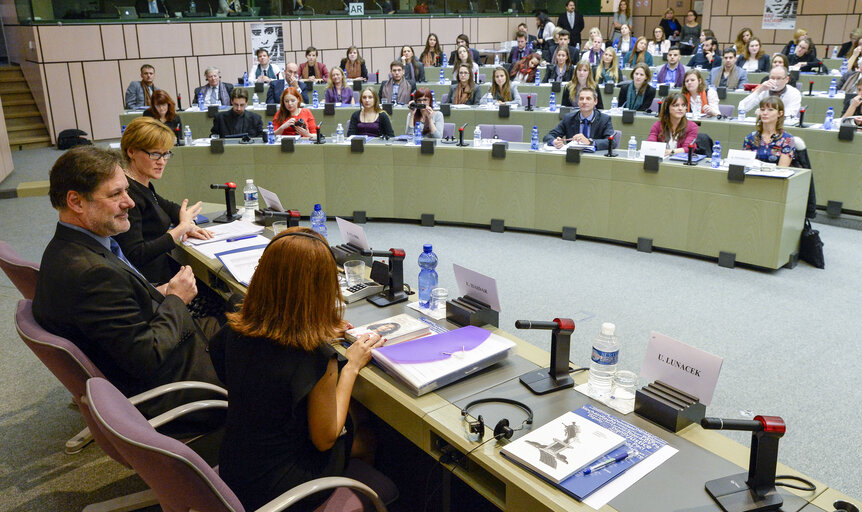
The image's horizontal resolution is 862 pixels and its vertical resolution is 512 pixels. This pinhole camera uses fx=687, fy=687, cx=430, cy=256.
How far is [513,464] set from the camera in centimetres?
188

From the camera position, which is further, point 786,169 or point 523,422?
point 786,169

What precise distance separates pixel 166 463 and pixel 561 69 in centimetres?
1013

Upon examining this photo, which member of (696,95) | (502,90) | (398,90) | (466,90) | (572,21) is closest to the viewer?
(696,95)

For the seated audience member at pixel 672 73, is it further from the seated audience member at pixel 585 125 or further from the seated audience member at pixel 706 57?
the seated audience member at pixel 585 125

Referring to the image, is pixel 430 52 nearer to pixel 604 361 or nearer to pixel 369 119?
pixel 369 119

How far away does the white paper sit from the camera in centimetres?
263

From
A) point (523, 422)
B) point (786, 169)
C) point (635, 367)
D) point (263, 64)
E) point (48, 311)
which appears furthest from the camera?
point (263, 64)

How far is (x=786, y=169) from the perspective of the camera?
17.6ft

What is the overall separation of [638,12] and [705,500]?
61.6 ft

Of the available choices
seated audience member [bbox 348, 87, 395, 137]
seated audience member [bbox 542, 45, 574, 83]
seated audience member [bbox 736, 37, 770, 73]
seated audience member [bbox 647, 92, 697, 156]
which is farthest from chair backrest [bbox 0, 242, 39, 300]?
seated audience member [bbox 736, 37, 770, 73]

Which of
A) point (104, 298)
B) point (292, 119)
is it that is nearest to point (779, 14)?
point (292, 119)

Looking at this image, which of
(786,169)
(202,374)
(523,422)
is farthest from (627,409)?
(786,169)

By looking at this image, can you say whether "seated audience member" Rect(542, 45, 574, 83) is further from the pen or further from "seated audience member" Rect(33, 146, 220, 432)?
the pen

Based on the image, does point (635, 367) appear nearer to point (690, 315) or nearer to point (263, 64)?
Answer: point (690, 315)
